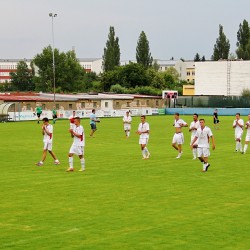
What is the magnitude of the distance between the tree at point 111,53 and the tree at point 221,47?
70.7ft

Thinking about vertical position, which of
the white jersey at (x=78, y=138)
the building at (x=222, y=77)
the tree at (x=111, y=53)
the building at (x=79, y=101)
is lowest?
the white jersey at (x=78, y=138)

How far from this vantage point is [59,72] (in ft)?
490

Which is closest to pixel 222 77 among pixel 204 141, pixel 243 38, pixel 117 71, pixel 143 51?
pixel 117 71

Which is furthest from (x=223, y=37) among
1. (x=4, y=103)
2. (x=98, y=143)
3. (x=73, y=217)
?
(x=73, y=217)

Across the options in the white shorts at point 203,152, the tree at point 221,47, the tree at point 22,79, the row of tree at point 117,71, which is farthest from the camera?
the tree at point 22,79

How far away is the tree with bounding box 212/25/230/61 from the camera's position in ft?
434

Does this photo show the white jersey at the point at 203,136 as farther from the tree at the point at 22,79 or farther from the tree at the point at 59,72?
the tree at the point at 22,79

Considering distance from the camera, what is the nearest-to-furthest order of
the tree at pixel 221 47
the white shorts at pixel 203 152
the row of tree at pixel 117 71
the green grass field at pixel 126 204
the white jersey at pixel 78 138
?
the green grass field at pixel 126 204, the white jersey at pixel 78 138, the white shorts at pixel 203 152, the row of tree at pixel 117 71, the tree at pixel 221 47

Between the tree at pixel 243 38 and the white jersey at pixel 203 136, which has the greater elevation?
the tree at pixel 243 38

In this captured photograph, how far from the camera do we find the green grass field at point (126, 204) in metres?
12.7

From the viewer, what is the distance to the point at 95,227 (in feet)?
45.4

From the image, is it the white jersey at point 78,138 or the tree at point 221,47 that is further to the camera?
the tree at point 221,47

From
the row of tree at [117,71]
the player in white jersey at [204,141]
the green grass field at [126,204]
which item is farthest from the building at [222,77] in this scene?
the player in white jersey at [204,141]

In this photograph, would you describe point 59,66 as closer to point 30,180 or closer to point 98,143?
point 98,143
